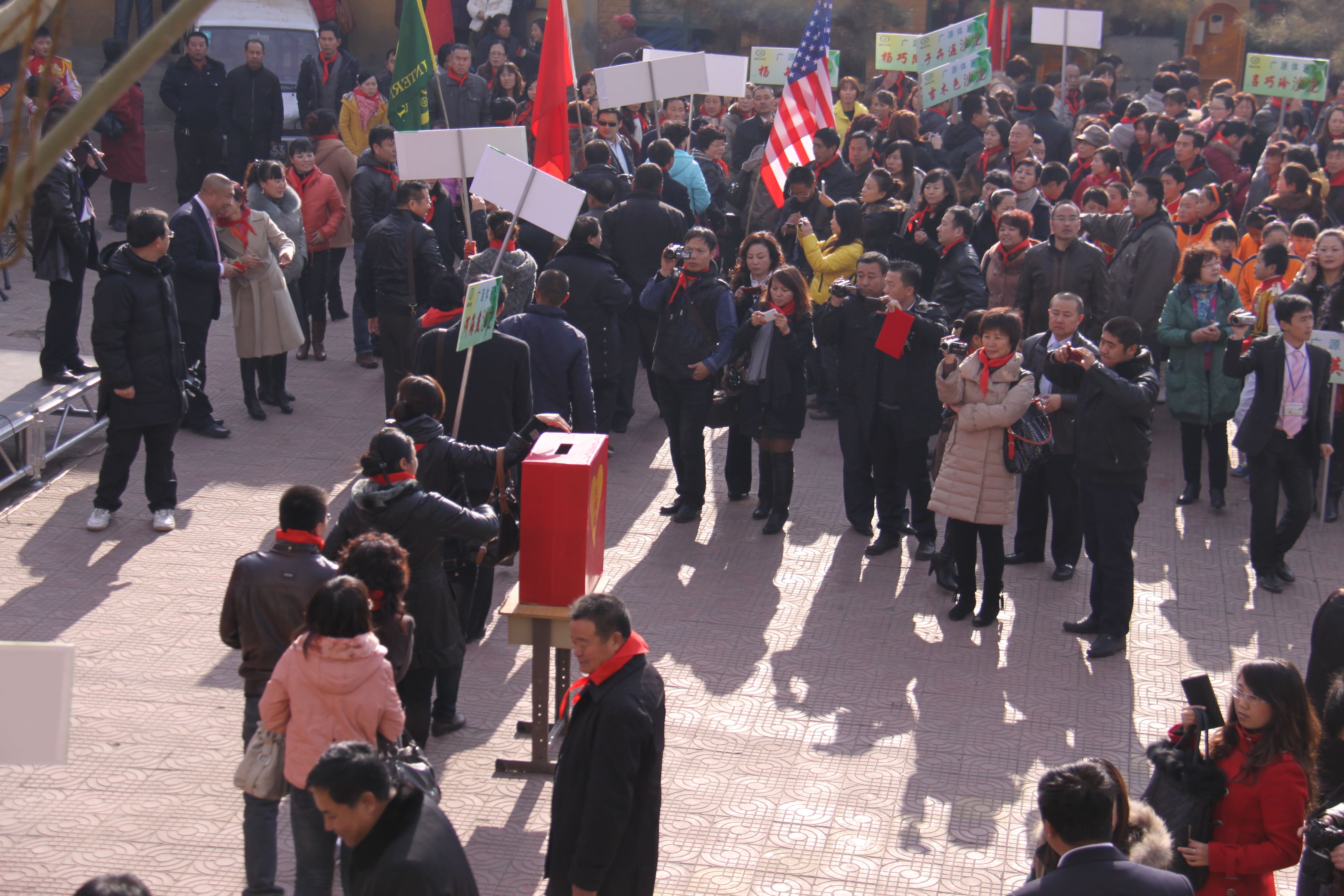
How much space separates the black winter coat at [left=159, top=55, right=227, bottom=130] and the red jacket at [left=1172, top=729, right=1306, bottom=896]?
1407 cm

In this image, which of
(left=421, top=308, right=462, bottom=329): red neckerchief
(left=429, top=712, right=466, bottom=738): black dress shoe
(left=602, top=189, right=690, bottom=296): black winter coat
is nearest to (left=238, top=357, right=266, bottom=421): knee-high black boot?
(left=421, top=308, right=462, bottom=329): red neckerchief

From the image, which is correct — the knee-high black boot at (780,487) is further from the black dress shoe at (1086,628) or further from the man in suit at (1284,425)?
the man in suit at (1284,425)

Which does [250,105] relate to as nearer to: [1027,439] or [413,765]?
[1027,439]

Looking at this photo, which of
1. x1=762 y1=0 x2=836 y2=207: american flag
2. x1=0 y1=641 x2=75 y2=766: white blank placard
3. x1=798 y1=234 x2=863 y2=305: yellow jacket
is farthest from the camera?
x1=762 y1=0 x2=836 y2=207: american flag

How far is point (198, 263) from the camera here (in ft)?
31.2

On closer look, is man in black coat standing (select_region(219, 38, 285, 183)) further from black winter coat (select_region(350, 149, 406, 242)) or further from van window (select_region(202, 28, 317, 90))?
black winter coat (select_region(350, 149, 406, 242))

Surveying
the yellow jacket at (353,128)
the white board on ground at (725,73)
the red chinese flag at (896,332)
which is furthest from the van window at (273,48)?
the red chinese flag at (896,332)

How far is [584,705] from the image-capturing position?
452cm

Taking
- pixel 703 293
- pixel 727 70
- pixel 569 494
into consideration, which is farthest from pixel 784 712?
pixel 727 70

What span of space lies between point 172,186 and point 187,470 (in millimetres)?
9797

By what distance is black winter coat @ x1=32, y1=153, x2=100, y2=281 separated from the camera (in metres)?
9.61

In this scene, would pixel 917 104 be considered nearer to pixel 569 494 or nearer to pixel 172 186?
pixel 172 186

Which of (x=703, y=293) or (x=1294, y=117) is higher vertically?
(x=1294, y=117)

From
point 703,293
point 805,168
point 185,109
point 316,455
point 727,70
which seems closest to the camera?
point 703,293
